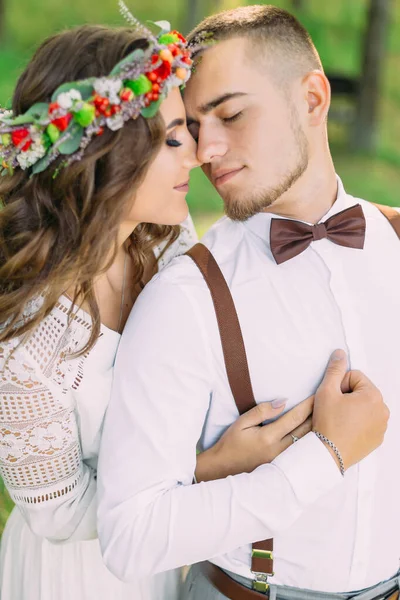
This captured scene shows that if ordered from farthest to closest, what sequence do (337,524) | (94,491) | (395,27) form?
1. (395,27)
2. (94,491)
3. (337,524)

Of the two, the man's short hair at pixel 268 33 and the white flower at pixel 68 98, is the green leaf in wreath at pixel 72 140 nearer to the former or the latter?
the white flower at pixel 68 98

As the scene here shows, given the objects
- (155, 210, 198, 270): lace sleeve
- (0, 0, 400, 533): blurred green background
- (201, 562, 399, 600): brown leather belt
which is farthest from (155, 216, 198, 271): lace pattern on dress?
(0, 0, 400, 533): blurred green background

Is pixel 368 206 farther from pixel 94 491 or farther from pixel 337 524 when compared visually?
pixel 94 491

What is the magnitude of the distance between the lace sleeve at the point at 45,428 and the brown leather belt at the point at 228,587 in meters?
0.32

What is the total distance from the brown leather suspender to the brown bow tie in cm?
16

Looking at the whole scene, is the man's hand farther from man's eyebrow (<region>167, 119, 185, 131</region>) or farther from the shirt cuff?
man's eyebrow (<region>167, 119, 185, 131</region>)

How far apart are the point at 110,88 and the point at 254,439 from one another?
81cm

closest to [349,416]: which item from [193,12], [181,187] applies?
[181,187]

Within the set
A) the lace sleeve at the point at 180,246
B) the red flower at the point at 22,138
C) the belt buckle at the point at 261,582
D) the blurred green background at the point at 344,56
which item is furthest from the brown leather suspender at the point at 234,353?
the blurred green background at the point at 344,56

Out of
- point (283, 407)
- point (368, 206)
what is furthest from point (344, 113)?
point (283, 407)

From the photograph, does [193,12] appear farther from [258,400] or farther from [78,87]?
[258,400]

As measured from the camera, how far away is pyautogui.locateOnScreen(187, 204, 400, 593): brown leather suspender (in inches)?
61.3

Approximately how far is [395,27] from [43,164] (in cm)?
542

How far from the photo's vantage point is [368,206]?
1.85 m
